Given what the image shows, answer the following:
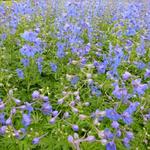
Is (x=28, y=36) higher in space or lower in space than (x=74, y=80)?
higher

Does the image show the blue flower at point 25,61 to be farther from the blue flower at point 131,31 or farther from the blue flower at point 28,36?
the blue flower at point 131,31

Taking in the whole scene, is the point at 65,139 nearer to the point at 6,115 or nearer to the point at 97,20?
the point at 6,115

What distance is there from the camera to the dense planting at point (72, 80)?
125 inches

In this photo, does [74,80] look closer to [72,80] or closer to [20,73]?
[72,80]

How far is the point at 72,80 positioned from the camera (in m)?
3.81

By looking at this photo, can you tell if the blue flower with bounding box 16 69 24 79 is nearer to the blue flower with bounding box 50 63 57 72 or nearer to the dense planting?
Result: the dense planting

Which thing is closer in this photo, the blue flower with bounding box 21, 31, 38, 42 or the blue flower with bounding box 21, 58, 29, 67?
the blue flower with bounding box 21, 31, 38, 42

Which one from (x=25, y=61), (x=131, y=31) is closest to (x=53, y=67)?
(x=25, y=61)

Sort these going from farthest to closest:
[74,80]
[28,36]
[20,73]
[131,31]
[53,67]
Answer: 1. [131,31]
2. [53,67]
3. [20,73]
4. [28,36]
5. [74,80]

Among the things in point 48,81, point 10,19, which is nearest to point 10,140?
point 48,81

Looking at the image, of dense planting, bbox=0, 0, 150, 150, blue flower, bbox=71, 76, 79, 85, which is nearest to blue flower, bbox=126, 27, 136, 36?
dense planting, bbox=0, 0, 150, 150

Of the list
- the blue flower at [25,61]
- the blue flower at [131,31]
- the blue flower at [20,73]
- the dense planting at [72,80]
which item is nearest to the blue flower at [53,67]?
the dense planting at [72,80]

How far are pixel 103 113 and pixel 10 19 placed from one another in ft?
8.64

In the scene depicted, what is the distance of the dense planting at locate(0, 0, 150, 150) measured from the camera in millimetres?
3176
